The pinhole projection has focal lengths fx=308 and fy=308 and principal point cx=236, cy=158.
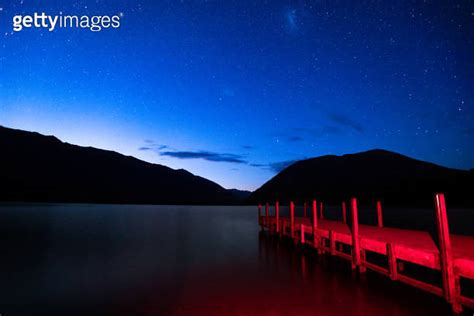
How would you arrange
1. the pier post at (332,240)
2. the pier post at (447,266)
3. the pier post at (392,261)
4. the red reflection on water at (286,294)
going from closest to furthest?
1. the pier post at (447,266)
2. the red reflection on water at (286,294)
3. the pier post at (392,261)
4. the pier post at (332,240)

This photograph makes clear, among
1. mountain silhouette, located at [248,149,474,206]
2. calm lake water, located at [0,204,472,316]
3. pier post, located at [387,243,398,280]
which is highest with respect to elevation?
mountain silhouette, located at [248,149,474,206]

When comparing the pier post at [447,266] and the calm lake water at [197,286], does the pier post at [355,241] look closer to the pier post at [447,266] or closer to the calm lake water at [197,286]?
the calm lake water at [197,286]

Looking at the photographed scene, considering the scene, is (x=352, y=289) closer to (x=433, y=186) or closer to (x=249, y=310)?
(x=249, y=310)

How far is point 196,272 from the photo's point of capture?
13266 mm

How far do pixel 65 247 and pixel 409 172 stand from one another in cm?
19734

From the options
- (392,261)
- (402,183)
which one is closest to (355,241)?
(392,261)

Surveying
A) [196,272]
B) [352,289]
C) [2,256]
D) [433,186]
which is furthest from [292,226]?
[433,186]

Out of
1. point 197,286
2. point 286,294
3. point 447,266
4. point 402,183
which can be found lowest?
point 197,286

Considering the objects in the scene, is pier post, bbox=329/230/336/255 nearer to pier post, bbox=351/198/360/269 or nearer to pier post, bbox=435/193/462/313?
pier post, bbox=351/198/360/269

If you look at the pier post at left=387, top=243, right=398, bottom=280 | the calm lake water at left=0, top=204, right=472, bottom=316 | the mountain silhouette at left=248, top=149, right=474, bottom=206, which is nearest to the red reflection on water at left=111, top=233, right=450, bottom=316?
the calm lake water at left=0, top=204, right=472, bottom=316

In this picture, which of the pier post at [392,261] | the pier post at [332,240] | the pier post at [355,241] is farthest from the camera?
the pier post at [332,240]

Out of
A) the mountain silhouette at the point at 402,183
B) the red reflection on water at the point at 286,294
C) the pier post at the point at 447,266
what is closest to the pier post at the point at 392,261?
the red reflection on water at the point at 286,294

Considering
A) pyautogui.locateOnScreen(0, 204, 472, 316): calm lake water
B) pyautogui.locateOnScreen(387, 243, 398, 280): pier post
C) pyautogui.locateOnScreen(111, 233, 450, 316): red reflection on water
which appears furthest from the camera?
pyautogui.locateOnScreen(387, 243, 398, 280): pier post

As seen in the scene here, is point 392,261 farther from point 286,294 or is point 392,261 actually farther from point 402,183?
point 402,183
